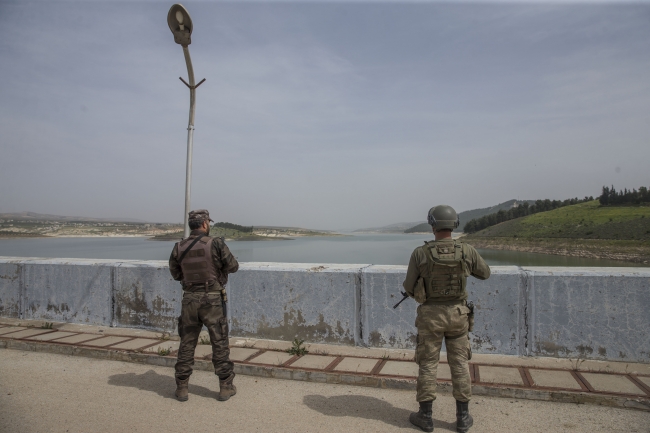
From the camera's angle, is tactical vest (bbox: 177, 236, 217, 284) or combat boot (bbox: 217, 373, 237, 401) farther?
tactical vest (bbox: 177, 236, 217, 284)

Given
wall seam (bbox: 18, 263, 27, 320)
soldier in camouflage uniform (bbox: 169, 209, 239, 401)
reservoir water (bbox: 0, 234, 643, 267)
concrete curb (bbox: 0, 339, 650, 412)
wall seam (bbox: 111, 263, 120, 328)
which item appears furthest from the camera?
reservoir water (bbox: 0, 234, 643, 267)

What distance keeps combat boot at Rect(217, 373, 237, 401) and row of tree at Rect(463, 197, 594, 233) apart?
81.7 metres

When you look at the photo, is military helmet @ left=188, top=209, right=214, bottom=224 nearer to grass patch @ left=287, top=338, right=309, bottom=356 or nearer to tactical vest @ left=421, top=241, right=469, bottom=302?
grass patch @ left=287, top=338, right=309, bottom=356

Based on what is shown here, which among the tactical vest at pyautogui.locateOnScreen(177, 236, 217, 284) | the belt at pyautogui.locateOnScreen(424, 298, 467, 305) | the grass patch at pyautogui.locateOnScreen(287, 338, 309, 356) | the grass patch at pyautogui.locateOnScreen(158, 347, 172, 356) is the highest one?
the tactical vest at pyautogui.locateOnScreen(177, 236, 217, 284)

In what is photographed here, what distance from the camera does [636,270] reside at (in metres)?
4.84

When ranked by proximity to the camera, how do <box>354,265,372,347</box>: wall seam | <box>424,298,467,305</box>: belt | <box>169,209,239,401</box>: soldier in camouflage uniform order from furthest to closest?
<box>354,265,372,347</box>: wall seam < <box>169,209,239,401</box>: soldier in camouflage uniform < <box>424,298,467,305</box>: belt

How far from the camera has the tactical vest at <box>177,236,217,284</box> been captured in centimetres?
443

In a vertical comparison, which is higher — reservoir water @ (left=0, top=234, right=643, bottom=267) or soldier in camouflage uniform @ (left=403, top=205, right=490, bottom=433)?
soldier in camouflage uniform @ (left=403, top=205, right=490, bottom=433)

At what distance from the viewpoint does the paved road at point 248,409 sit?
11.6 feet

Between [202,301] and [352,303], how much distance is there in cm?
215

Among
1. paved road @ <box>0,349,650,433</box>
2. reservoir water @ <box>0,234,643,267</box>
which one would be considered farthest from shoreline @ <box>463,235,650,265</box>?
paved road @ <box>0,349,650,433</box>

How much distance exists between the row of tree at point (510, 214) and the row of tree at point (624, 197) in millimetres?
12050

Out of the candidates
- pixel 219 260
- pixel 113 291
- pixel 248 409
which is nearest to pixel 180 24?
pixel 219 260

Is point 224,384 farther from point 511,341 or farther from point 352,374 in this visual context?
point 511,341
